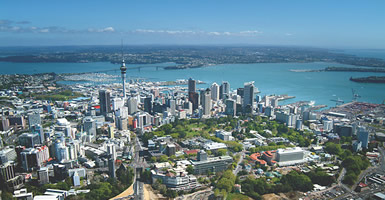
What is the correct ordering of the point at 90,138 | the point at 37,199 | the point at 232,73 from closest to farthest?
the point at 37,199, the point at 90,138, the point at 232,73

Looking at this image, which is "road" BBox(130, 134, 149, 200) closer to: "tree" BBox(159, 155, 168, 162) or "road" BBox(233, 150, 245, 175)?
"tree" BBox(159, 155, 168, 162)

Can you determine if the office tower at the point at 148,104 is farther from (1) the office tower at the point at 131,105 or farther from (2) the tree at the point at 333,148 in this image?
(2) the tree at the point at 333,148

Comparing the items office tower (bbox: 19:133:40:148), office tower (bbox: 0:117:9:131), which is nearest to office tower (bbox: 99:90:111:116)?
office tower (bbox: 0:117:9:131)

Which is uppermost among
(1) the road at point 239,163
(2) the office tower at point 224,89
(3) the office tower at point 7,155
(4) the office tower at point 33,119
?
(2) the office tower at point 224,89

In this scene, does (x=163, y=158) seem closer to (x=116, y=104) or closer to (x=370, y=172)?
(x=370, y=172)

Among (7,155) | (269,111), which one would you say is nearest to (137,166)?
(7,155)

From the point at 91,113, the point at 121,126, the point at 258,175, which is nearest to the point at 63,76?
the point at 91,113

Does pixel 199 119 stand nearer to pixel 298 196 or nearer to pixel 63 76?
pixel 298 196

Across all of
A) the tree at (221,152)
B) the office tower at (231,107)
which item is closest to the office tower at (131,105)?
the office tower at (231,107)

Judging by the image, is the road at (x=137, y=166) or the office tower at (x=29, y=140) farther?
the office tower at (x=29, y=140)

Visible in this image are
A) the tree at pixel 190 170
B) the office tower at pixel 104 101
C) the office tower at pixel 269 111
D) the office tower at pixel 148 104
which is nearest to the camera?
the tree at pixel 190 170

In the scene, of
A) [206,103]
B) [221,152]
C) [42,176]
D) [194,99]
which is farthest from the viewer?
[194,99]
